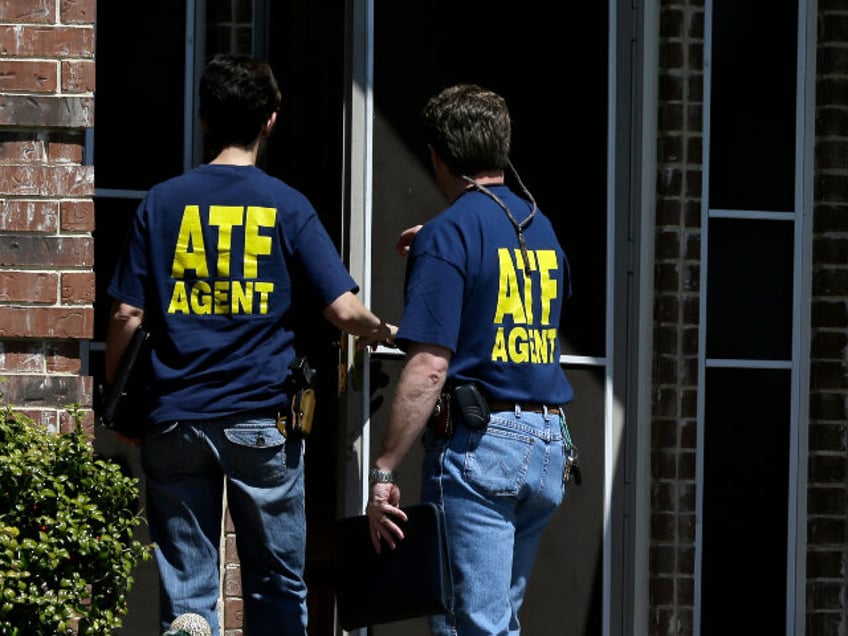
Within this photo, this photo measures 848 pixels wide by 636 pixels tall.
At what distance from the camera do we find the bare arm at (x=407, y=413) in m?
4.63

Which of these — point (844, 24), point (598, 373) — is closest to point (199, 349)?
point (598, 373)

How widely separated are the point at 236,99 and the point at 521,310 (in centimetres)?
102

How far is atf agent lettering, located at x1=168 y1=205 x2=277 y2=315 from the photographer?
4.89m

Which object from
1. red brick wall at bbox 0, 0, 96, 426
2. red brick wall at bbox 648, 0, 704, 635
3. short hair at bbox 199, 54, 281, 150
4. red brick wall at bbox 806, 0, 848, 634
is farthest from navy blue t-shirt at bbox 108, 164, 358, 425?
red brick wall at bbox 806, 0, 848, 634

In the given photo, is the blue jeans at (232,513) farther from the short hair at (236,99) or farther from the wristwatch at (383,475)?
the short hair at (236,99)

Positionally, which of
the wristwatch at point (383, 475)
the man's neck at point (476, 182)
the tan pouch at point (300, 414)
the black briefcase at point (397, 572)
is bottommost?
the black briefcase at point (397, 572)

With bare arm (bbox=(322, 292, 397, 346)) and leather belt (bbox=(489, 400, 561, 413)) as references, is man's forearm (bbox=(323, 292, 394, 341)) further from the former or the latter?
leather belt (bbox=(489, 400, 561, 413))

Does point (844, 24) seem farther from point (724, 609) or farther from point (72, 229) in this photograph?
point (72, 229)

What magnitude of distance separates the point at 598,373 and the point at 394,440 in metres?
1.85

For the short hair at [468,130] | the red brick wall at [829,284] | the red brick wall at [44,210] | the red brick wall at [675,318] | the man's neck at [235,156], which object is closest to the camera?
the short hair at [468,130]

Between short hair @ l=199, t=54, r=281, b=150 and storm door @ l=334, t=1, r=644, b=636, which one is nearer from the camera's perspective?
short hair @ l=199, t=54, r=281, b=150

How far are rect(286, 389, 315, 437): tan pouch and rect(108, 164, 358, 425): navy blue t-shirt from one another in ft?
0.15

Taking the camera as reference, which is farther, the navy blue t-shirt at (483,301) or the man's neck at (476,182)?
the man's neck at (476,182)

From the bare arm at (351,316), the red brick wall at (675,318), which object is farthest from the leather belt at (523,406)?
the red brick wall at (675,318)
